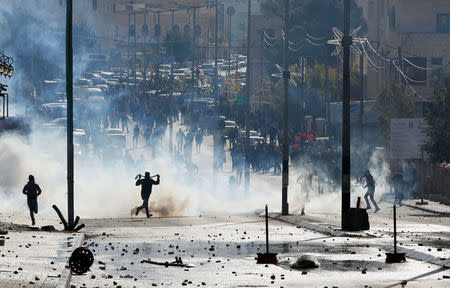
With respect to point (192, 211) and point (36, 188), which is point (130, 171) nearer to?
point (192, 211)

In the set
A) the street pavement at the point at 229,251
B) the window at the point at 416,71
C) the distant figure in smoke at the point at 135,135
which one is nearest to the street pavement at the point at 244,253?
the street pavement at the point at 229,251

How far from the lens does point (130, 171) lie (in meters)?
53.7

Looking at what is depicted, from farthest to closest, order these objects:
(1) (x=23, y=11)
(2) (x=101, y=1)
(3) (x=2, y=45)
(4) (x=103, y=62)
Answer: (2) (x=101, y=1)
(4) (x=103, y=62)
(1) (x=23, y=11)
(3) (x=2, y=45)

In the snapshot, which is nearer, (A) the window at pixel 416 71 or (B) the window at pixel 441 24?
(A) the window at pixel 416 71

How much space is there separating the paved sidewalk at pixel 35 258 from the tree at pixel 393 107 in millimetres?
30284

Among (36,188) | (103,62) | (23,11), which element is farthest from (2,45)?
(36,188)

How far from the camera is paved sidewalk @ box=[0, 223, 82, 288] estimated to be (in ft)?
54.7

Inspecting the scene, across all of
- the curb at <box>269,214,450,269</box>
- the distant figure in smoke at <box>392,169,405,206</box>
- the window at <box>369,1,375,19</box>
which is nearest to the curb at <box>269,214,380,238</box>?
the curb at <box>269,214,450,269</box>

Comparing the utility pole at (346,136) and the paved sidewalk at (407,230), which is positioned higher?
the utility pole at (346,136)

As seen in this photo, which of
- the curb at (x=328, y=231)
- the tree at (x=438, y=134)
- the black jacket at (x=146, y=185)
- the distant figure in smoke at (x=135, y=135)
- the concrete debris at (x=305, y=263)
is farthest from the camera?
the distant figure in smoke at (x=135, y=135)

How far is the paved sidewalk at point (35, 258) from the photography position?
1669cm

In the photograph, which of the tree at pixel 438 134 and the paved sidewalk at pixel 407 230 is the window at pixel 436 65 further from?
the paved sidewalk at pixel 407 230

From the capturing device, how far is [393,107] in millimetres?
56625

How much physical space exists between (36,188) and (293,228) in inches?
286
